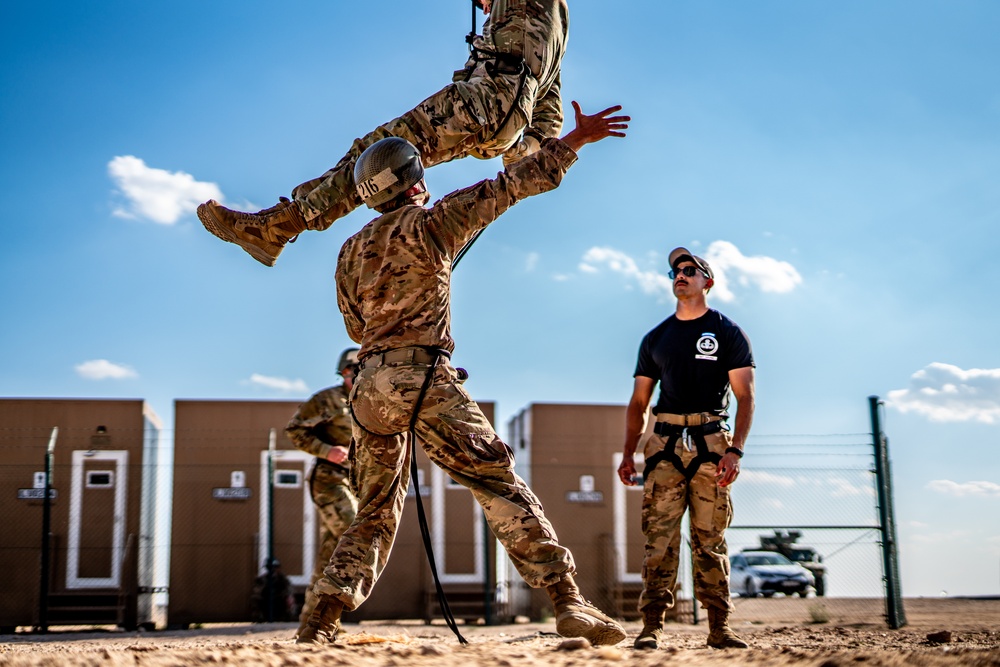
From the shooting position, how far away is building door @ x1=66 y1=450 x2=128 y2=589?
12297mm

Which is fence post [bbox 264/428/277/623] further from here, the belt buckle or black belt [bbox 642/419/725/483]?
the belt buckle

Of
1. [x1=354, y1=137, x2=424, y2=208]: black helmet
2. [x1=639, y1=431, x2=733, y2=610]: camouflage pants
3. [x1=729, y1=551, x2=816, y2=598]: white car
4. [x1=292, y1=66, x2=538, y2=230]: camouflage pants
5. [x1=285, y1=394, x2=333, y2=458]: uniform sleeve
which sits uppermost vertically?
[x1=292, y1=66, x2=538, y2=230]: camouflage pants

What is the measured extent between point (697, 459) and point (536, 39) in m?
2.37

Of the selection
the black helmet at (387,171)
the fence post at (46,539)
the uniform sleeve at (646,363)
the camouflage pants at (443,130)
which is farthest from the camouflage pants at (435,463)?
the fence post at (46,539)

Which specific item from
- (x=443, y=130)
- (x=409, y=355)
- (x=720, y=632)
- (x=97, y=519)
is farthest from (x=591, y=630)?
(x=97, y=519)

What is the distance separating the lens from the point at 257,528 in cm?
1270

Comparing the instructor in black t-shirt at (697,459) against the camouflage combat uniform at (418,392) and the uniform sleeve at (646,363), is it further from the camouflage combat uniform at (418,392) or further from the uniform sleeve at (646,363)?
the camouflage combat uniform at (418,392)

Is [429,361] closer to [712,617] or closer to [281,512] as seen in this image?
[712,617]

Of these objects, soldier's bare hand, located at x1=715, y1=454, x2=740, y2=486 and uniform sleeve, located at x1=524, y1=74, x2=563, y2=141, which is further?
uniform sleeve, located at x1=524, y1=74, x2=563, y2=141

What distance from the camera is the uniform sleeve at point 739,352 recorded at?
18.6ft

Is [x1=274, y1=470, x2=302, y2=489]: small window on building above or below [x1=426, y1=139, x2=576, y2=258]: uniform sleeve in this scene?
below

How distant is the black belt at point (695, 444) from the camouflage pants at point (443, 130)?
5.83ft

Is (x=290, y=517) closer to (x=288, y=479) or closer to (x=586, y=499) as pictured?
(x=288, y=479)

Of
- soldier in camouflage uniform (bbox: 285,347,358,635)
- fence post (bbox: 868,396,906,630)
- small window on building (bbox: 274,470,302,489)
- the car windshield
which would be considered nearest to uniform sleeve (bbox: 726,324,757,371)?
soldier in camouflage uniform (bbox: 285,347,358,635)
